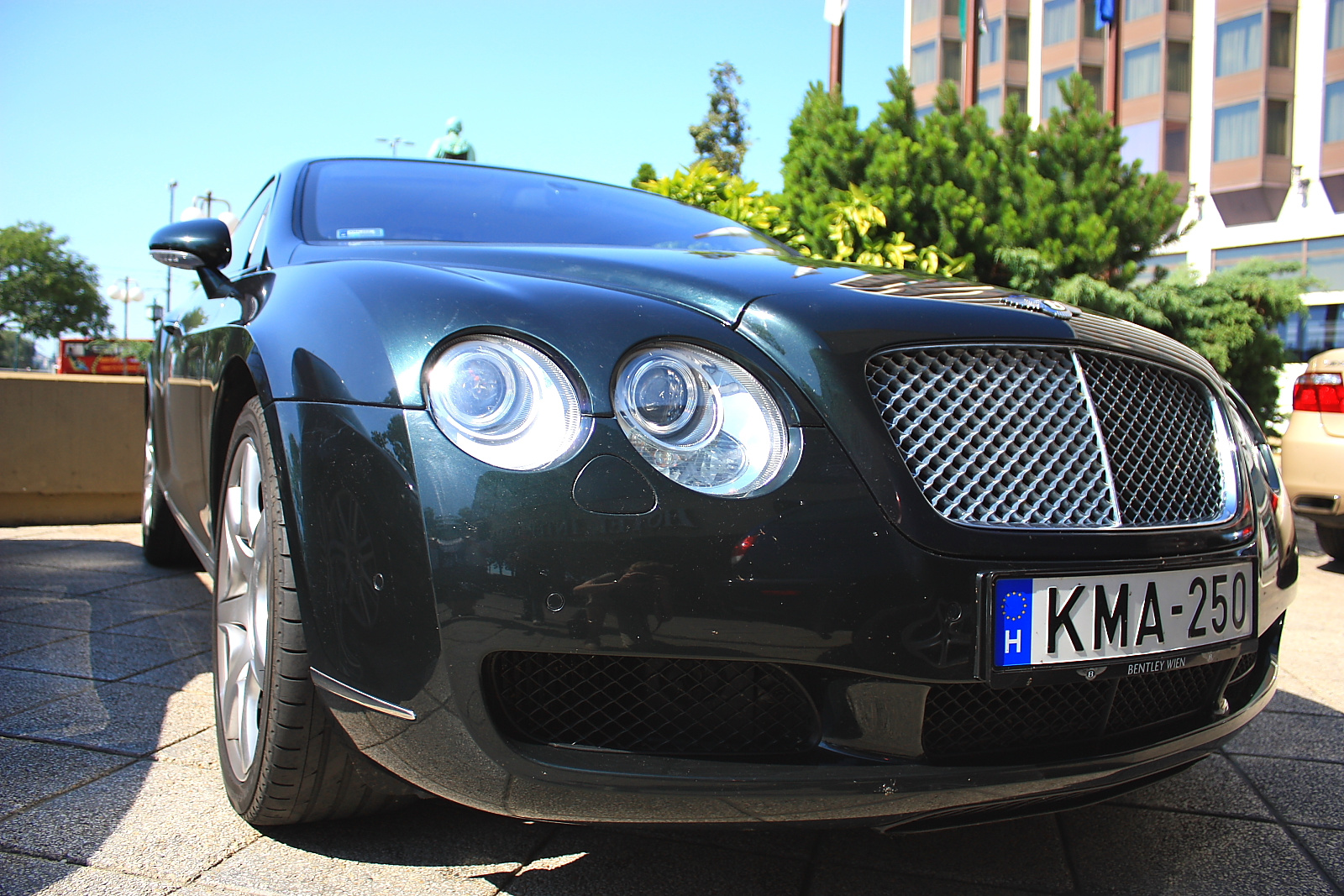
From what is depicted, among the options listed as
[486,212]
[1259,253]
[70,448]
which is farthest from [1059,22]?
[486,212]

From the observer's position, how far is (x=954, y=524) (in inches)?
53.7

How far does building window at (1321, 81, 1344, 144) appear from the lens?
2592 cm

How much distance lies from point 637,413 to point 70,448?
5488 millimetres

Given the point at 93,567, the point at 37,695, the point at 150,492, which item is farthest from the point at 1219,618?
the point at 93,567

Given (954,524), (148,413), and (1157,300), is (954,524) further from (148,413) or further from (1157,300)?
(1157,300)

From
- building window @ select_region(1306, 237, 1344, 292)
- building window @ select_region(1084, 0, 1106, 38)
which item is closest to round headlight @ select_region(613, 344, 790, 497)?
building window @ select_region(1306, 237, 1344, 292)

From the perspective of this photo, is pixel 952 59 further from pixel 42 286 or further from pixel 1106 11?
pixel 42 286

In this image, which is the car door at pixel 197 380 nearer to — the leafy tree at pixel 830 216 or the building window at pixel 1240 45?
the leafy tree at pixel 830 216

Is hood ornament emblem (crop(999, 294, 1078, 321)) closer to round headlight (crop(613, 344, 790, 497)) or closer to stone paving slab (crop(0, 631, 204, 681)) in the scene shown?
round headlight (crop(613, 344, 790, 497))

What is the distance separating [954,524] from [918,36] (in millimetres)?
40690

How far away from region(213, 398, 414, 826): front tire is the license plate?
0.88m

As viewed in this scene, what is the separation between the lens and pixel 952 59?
123 feet

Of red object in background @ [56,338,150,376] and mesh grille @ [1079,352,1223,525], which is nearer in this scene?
mesh grille @ [1079,352,1223,525]

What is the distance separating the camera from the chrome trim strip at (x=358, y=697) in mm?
1330
